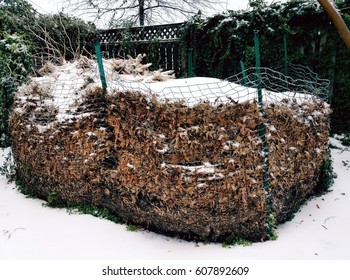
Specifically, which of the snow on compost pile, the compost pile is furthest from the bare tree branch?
the compost pile

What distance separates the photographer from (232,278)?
2.53m

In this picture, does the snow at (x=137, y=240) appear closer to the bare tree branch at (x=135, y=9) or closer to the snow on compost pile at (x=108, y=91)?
the snow on compost pile at (x=108, y=91)

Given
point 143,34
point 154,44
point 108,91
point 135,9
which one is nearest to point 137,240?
point 108,91

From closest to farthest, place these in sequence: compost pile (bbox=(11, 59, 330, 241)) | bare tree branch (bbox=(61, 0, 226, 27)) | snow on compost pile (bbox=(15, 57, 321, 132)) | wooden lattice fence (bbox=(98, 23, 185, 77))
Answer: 1. compost pile (bbox=(11, 59, 330, 241))
2. snow on compost pile (bbox=(15, 57, 321, 132))
3. wooden lattice fence (bbox=(98, 23, 185, 77))
4. bare tree branch (bbox=(61, 0, 226, 27))

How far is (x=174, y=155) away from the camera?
279 cm

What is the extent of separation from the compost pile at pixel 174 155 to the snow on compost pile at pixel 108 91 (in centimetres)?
2

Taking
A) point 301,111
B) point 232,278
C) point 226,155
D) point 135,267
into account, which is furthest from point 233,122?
point 135,267

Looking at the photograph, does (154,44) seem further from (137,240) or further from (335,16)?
(137,240)

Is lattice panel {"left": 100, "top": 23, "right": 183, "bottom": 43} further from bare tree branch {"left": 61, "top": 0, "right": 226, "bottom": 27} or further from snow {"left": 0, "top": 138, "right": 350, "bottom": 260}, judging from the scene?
snow {"left": 0, "top": 138, "right": 350, "bottom": 260}

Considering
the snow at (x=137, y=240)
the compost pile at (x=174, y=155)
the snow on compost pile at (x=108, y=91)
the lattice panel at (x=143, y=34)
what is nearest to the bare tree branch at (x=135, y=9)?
the lattice panel at (x=143, y=34)

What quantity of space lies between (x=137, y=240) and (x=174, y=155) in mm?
963

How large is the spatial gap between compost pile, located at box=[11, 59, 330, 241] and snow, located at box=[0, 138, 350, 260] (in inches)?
6.3

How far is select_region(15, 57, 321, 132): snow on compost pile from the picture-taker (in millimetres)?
2898

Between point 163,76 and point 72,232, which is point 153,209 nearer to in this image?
point 72,232
